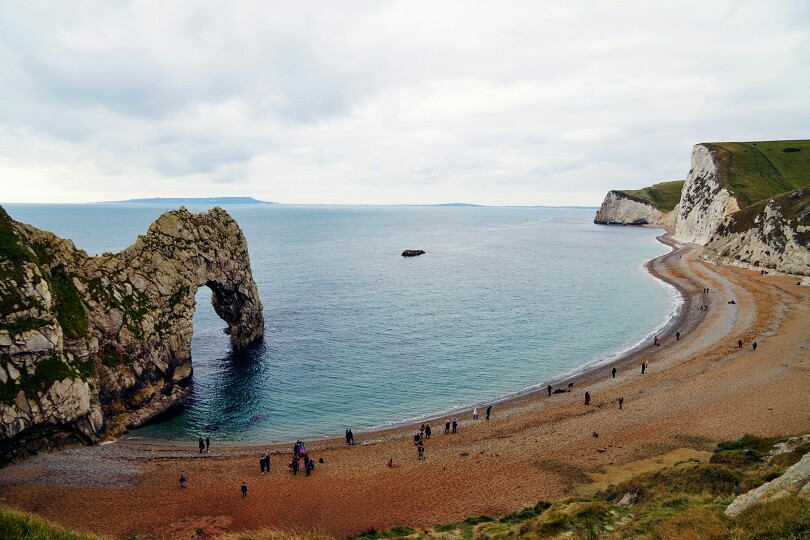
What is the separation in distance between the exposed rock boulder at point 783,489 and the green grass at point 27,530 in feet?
73.6

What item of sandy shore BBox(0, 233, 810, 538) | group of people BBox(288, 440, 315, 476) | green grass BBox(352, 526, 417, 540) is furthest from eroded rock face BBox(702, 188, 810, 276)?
green grass BBox(352, 526, 417, 540)

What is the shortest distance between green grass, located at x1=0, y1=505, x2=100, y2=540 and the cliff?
58.7 feet

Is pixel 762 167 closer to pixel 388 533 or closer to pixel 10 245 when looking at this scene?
pixel 388 533

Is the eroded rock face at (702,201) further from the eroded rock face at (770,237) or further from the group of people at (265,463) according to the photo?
the group of people at (265,463)

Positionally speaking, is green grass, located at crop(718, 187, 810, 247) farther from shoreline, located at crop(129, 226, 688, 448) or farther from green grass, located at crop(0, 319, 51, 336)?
green grass, located at crop(0, 319, 51, 336)

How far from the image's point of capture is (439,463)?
114ft

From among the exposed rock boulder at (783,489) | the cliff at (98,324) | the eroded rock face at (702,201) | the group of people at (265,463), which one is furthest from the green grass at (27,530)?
the eroded rock face at (702,201)

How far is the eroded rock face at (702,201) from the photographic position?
453 ft

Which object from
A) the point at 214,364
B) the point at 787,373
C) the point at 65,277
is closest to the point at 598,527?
the point at 787,373

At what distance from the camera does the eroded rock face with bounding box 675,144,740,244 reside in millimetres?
138125

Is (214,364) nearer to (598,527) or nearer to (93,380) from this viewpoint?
(93,380)

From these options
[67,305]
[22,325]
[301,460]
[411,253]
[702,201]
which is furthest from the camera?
[702,201]

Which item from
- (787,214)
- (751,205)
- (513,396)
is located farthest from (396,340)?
(751,205)

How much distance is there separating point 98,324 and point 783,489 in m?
45.7
